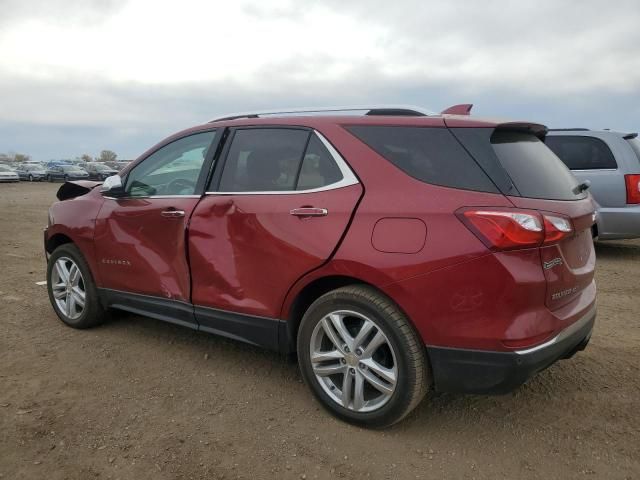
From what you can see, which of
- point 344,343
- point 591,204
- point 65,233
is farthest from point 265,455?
point 65,233

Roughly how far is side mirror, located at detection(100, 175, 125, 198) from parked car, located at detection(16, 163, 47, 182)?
41.3 metres

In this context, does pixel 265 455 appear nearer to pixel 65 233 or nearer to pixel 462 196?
pixel 462 196

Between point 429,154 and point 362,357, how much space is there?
3.63 feet

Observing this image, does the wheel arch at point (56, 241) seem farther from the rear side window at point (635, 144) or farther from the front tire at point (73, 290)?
the rear side window at point (635, 144)

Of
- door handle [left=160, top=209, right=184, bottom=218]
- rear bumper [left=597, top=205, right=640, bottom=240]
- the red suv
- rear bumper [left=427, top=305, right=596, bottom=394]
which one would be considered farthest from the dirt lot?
rear bumper [left=597, top=205, right=640, bottom=240]

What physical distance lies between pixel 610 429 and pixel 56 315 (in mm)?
4413

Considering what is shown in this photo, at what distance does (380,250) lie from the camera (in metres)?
2.55

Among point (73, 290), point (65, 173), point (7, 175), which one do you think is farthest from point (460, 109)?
point (65, 173)

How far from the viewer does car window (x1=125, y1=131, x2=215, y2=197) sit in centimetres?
355

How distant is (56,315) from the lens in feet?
15.4

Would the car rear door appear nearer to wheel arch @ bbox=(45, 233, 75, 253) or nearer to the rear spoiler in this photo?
the rear spoiler

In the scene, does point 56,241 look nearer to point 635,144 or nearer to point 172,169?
point 172,169

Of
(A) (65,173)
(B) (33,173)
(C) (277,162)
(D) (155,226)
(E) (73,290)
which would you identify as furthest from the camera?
(B) (33,173)

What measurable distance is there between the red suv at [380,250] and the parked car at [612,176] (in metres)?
4.83
